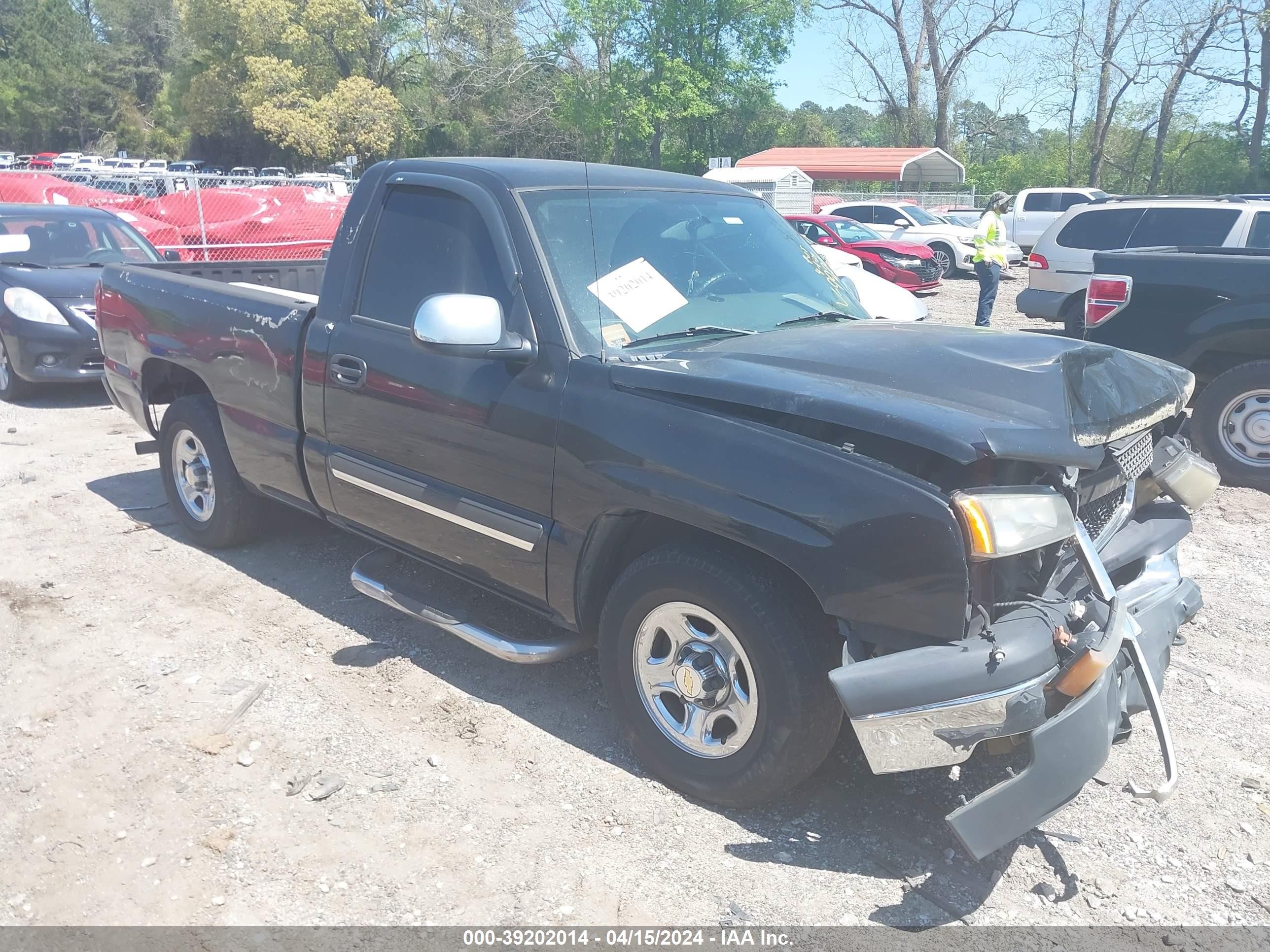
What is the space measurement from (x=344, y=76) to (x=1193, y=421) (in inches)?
2208

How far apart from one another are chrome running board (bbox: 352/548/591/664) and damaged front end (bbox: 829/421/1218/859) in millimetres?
1202

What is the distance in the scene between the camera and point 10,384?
909 cm

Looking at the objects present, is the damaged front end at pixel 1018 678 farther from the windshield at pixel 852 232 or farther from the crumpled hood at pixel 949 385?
the windshield at pixel 852 232

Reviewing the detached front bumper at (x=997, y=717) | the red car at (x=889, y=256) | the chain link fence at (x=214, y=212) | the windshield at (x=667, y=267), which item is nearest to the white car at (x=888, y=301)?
the windshield at (x=667, y=267)

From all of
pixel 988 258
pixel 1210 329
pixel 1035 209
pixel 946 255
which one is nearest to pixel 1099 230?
pixel 988 258

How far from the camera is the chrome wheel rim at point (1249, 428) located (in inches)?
260

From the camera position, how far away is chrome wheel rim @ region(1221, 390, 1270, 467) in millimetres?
6605

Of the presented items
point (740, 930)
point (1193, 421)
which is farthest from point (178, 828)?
point (1193, 421)

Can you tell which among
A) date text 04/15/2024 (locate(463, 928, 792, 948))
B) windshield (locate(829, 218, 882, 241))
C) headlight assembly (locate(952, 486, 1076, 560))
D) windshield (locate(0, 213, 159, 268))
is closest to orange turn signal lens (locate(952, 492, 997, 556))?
headlight assembly (locate(952, 486, 1076, 560))

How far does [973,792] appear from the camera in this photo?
3.38m

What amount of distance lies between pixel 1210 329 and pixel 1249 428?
70cm

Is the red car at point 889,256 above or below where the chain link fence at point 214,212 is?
below

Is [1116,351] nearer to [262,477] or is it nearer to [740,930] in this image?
[740,930]

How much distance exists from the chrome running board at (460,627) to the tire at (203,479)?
3.72 feet
